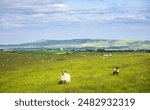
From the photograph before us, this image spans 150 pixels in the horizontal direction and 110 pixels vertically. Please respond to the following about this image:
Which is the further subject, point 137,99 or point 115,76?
point 115,76

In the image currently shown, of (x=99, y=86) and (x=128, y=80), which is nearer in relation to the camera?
(x=99, y=86)

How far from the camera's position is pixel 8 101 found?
27953 mm

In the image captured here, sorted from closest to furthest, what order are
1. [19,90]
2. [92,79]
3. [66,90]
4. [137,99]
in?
[137,99], [66,90], [19,90], [92,79]

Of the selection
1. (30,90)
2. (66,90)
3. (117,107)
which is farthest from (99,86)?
(117,107)

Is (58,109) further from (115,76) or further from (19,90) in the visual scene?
(115,76)

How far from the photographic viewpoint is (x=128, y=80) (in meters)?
38.8

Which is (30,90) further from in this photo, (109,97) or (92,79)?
(109,97)

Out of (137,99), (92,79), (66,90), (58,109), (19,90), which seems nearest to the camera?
(58,109)

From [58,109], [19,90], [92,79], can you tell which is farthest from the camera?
[92,79]

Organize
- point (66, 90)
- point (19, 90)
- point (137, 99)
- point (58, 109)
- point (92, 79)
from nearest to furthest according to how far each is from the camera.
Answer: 1. point (58, 109)
2. point (137, 99)
3. point (66, 90)
4. point (19, 90)
5. point (92, 79)

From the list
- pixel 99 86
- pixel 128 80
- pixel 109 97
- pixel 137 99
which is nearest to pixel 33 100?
pixel 109 97

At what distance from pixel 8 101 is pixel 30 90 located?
8.11 metres

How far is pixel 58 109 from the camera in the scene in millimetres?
24906

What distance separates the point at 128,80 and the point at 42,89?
9.47 metres
